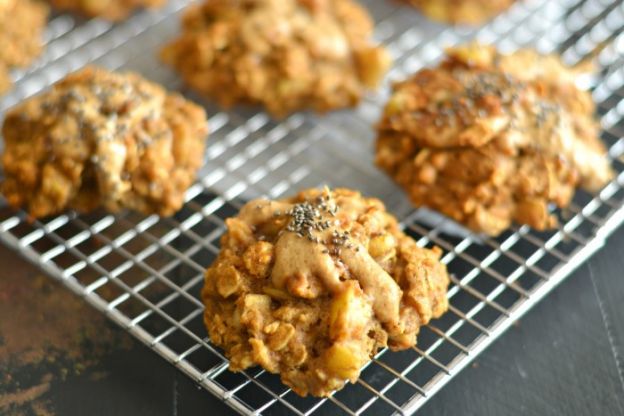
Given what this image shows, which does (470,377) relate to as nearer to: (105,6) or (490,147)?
(490,147)

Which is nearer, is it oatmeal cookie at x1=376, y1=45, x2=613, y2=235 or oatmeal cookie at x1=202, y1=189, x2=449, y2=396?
oatmeal cookie at x1=202, y1=189, x2=449, y2=396

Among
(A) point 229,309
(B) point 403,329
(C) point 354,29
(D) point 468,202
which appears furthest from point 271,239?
(C) point 354,29

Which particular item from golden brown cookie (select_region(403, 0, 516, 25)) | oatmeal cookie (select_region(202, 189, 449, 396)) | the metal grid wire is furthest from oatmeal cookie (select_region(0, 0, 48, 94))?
golden brown cookie (select_region(403, 0, 516, 25))

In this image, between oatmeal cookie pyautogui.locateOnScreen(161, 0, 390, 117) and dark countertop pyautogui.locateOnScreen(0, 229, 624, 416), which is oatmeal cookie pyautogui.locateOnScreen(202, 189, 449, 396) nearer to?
dark countertop pyautogui.locateOnScreen(0, 229, 624, 416)

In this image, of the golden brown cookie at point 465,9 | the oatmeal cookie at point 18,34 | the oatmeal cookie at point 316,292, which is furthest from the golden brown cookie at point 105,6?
the oatmeal cookie at point 316,292

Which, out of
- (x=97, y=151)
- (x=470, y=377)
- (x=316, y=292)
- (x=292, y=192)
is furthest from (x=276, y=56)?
(x=470, y=377)

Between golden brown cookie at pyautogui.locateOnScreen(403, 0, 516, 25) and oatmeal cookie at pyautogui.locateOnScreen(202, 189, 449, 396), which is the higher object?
golden brown cookie at pyautogui.locateOnScreen(403, 0, 516, 25)

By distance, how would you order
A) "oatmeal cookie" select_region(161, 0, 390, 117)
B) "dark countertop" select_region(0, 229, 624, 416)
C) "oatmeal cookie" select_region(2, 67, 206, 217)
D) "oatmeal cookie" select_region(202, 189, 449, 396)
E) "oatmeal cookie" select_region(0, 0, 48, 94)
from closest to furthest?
"oatmeal cookie" select_region(202, 189, 449, 396) → "dark countertop" select_region(0, 229, 624, 416) → "oatmeal cookie" select_region(2, 67, 206, 217) → "oatmeal cookie" select_region(161, 0, 390, 117) → "oatmeal cookie" select_region(0, 0, 48, 94)
